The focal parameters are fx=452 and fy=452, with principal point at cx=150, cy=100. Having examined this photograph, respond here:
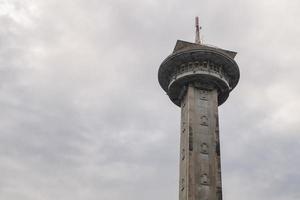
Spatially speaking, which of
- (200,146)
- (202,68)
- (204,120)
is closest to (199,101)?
(204,120)

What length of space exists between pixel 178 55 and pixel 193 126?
39.7 feet

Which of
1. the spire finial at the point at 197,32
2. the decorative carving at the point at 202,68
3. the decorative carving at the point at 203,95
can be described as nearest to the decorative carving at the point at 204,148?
the decorative carving at the point at 203,95

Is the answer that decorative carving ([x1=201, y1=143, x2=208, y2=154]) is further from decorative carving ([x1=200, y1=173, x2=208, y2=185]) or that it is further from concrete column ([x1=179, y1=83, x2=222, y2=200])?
decorative carving ([x1=200, y1=173, x2=208, y2=185])

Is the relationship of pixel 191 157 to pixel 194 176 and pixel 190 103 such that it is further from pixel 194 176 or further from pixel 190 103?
pixel 190 103

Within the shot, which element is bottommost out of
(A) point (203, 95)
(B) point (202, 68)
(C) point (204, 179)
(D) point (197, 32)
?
(C) point (204, 179)

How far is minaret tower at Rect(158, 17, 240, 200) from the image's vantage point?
62844 millimetres

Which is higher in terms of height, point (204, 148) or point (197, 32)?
point (197, 32)

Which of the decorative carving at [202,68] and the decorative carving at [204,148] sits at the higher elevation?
the decorative carving at [202,68]

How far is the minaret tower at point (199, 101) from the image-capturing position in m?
62.8

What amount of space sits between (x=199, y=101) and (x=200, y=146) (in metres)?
7.92

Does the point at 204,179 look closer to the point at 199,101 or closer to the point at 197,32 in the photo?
the point at 199,101

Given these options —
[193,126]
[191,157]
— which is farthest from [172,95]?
[191,157]

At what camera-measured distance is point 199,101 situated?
230 ft

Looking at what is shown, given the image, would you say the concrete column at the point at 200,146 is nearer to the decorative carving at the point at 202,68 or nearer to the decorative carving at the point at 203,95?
the decorative carving at the point at 203,95
